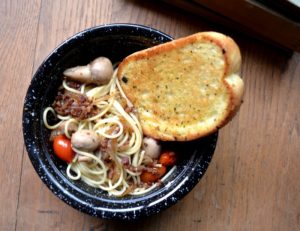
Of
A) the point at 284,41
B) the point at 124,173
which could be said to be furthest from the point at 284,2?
the point at 124,173

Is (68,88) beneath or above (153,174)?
above

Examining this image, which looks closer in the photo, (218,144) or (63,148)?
(63,148)

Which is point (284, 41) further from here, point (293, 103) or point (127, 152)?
point (127, 152)

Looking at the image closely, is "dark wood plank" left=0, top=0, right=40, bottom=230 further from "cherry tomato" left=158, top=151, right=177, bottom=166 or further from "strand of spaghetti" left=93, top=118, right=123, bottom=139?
"cherry tomato" left=158, top=151, right=177, bottom=166

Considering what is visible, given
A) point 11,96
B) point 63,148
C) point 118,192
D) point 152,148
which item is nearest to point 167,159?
point 152,148

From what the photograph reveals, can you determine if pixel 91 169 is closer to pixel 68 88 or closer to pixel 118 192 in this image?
pixel 118 192

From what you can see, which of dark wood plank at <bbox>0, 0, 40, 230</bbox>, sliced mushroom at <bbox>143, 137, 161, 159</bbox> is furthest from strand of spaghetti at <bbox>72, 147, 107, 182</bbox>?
dark wood plank at <bbox>0, 0, 40, 230</bbox>

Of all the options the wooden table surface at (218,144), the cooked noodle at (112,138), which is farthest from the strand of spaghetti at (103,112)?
the wooden table surface at (218,144)
